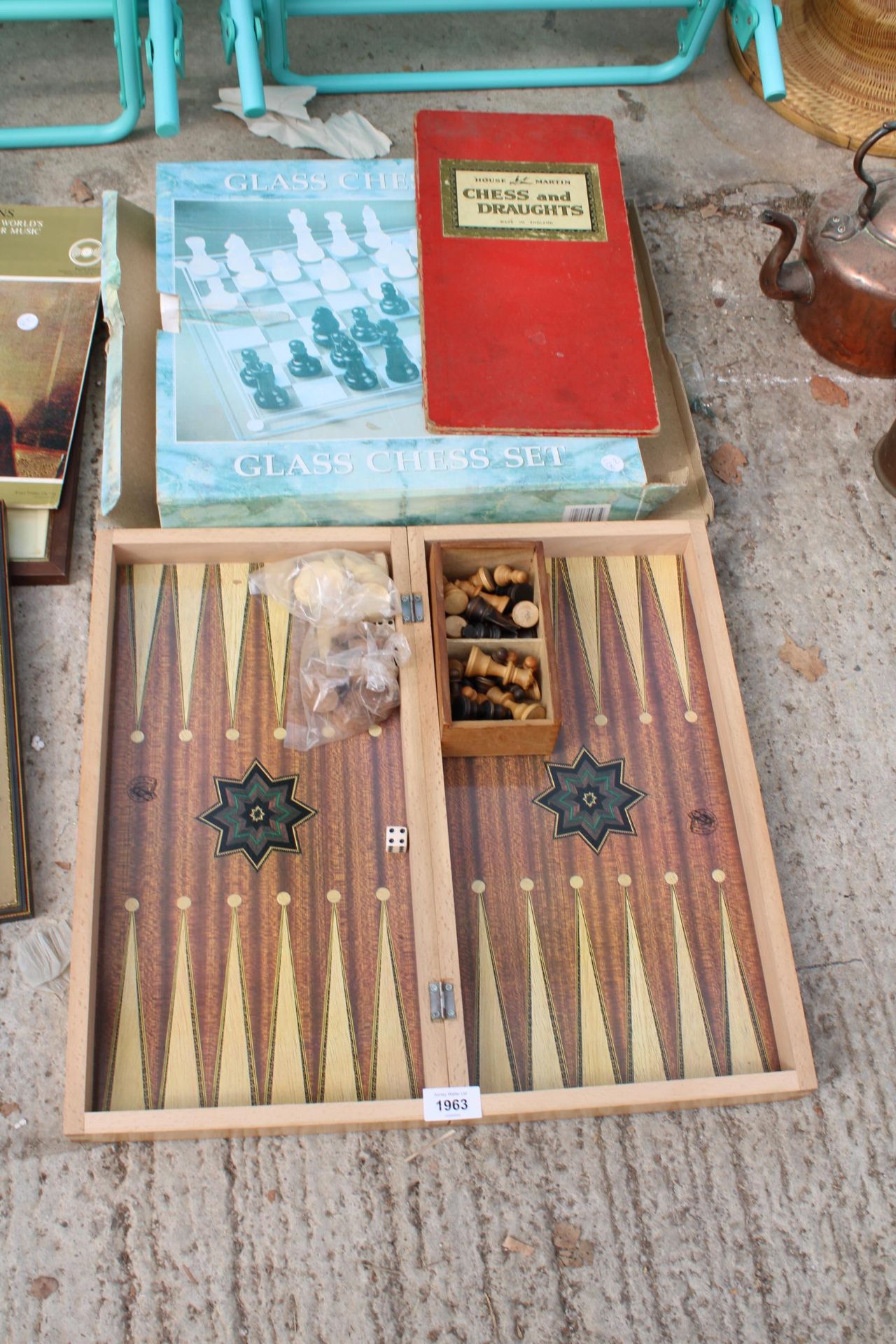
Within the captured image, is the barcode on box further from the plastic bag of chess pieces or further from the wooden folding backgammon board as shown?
the plastic bag of chess pieces

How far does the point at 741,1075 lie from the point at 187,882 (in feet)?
2.85

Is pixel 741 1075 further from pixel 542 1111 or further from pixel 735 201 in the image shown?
pixel 735 201

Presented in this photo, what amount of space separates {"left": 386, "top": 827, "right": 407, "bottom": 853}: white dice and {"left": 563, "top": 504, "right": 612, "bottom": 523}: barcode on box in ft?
2.11

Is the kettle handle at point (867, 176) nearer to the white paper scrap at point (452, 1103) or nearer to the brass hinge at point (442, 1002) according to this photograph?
the brass hinge at point (442, 1002)

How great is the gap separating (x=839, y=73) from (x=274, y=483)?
5.92 ft

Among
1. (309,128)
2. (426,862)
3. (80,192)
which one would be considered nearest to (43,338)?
(80,192)

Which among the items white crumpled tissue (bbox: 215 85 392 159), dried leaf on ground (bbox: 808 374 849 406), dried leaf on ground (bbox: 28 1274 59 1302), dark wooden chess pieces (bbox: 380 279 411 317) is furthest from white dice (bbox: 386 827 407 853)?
white crumpled tissue (bbox: 215 85 392 159)

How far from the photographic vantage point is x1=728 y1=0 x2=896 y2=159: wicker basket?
2584 millimetres

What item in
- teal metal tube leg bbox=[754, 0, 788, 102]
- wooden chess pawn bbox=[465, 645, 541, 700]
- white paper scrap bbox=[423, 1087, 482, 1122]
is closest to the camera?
white paper scrap bbox=[423, 1087, 482, 1122]

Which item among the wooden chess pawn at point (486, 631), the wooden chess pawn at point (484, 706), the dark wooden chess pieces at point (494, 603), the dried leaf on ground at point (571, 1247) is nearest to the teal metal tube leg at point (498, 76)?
the dark wooden chess pieces at point (494, 603)

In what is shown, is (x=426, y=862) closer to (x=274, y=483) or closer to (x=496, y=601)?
(x=496, y=601)

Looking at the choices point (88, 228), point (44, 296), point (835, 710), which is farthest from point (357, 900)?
point (88, 228)

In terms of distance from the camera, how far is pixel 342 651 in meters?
1.82

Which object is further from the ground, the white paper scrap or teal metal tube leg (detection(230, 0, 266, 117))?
teal metal tube leg (detection(230, 0, 266, 117))
